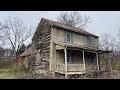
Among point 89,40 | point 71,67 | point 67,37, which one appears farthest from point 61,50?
point 89,40

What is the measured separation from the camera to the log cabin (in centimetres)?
1745

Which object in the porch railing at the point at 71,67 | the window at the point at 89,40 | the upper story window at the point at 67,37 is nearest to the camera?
the porch railing at the point at 71,67

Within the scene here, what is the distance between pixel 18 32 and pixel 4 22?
5156mm

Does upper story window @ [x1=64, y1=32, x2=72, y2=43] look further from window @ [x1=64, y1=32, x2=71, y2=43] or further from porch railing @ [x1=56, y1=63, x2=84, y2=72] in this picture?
porch railing @ [x1=56, y1=63, x2=84, y2=72]

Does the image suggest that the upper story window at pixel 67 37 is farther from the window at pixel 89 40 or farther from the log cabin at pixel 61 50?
the window at pixel 89 40

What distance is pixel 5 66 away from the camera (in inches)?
1208

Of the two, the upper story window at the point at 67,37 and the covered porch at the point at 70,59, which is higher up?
the upper story window at the point at 67,37

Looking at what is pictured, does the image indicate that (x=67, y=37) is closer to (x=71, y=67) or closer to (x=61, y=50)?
(x=61, y=50)

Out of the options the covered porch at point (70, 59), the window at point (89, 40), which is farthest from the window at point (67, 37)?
the window at point (89, 40)

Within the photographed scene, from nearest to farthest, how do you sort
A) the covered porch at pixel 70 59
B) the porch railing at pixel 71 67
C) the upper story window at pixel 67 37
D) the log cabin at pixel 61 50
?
the covered porch at pixel 70 59, the porch railing at pixel 71 67, the log cabin at pixel 61 50, the upper story window at pixel 67 37

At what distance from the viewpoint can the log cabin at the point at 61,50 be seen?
1745cm

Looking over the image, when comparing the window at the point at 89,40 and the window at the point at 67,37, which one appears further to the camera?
the window at the point at 89,40

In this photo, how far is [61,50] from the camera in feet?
62.1
